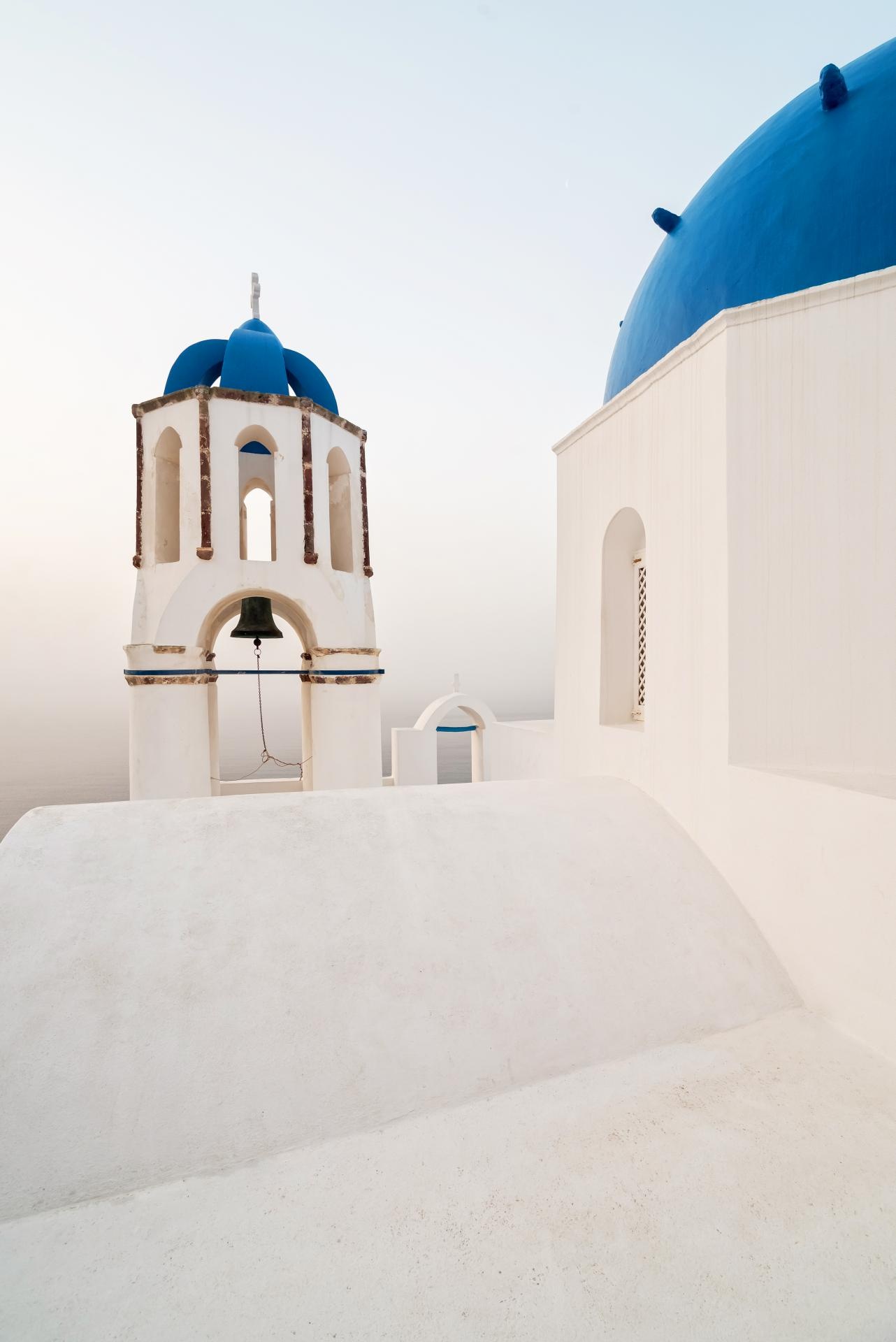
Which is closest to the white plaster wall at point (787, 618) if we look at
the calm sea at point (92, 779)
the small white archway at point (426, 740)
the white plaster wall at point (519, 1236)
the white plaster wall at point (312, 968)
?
the white plaster wall at point (312, 968)

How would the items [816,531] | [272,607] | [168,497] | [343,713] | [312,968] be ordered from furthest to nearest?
[272,607]
[343,713]
[168,497]
[816,531]
[312,968]

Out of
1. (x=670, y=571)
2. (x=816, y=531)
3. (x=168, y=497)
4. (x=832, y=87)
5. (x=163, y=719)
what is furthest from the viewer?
(x=168, y=497)

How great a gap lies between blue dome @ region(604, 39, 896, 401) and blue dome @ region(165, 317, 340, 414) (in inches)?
197

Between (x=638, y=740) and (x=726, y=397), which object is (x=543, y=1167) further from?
(x=726, y=397)

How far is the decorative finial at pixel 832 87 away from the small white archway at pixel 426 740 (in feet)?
34.2

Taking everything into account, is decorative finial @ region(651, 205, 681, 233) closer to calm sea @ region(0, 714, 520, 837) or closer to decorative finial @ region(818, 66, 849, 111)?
decorative finial @ region(818, 66, 849, 111)

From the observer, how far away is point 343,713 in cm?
855

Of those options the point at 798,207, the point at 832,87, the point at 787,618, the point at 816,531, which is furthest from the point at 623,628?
the point at 832,87

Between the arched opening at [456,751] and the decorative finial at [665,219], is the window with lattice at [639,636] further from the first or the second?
the arched opening at [456,751]

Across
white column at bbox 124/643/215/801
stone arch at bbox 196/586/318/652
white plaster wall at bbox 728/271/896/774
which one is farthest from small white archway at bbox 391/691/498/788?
white plaster wall at bbox 728/271/896/774

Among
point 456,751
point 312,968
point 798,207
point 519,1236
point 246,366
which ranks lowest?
point 456,751

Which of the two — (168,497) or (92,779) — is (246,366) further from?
(92,779)

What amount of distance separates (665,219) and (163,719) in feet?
24.2

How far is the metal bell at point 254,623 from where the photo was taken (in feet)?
30.1
